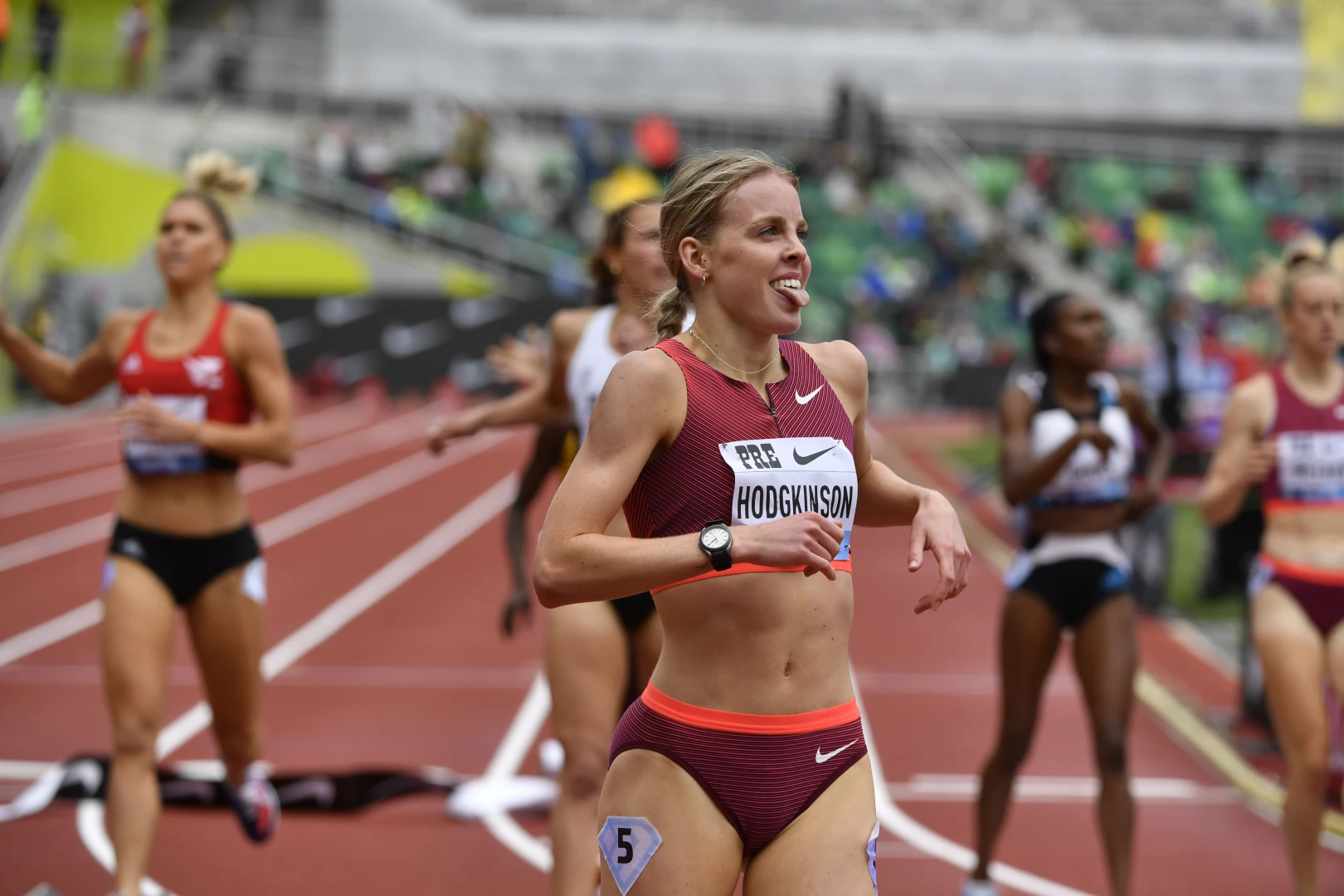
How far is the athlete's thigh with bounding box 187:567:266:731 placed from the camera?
18.4ft

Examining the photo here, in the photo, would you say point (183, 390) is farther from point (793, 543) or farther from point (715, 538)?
point (793, 543)

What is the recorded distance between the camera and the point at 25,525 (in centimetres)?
1594

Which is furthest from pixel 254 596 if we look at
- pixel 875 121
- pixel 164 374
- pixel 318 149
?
pixel 875 121

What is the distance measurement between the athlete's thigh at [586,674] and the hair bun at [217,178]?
2.29 meters

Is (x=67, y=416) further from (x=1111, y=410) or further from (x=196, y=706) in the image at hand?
(x=1111, y=410)

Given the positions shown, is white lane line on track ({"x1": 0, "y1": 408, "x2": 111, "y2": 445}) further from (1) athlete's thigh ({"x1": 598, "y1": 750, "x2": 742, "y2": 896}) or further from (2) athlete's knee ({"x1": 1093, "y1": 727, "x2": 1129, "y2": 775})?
(1) athlete's thigh ({"x1": 598, "y1": 750, "x2": 742, "y2": 896})

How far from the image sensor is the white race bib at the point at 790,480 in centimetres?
320

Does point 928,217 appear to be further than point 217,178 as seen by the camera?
Yes

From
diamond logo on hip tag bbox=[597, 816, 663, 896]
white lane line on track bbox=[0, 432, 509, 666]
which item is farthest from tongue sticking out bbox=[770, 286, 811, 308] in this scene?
white lane line on track bbox=[0, 432, 509, 666]

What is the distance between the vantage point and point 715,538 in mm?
2941

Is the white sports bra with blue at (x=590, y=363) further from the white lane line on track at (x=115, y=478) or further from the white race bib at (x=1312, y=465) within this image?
the white lane line on track at (x=115, y=478)

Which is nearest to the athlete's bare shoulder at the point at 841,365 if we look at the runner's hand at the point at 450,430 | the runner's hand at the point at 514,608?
the runner's hand at the point at 450,430

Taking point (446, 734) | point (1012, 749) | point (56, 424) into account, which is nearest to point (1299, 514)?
point (1012, 749)

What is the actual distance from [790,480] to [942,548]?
0.34 metres
